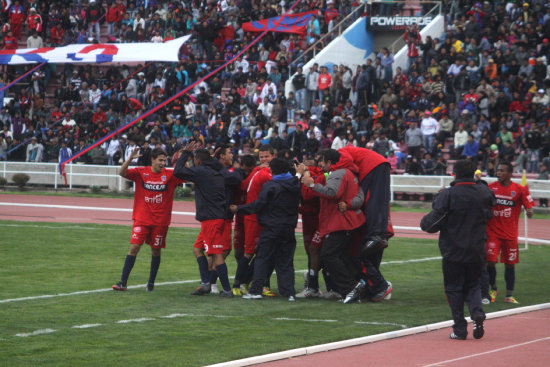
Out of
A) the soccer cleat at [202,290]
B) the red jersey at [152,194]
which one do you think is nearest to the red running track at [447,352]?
the soccer cleat at [202,290]

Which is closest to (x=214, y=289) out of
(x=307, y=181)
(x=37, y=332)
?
(x=307, y=181)

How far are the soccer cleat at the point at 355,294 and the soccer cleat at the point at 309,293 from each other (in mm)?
683

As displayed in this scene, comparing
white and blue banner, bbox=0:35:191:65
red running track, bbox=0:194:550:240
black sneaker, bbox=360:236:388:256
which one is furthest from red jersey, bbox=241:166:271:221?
white and blue banner, bbox=0:35:191:65

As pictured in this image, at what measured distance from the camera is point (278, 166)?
506 inches

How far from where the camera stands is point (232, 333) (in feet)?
33.2

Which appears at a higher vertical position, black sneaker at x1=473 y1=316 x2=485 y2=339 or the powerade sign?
the powerade sign

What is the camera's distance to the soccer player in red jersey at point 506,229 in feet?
43.2

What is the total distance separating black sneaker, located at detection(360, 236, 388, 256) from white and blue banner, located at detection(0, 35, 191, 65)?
23855 millimetres

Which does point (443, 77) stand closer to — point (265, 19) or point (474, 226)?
point (265, 19)

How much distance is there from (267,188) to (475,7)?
78.6 feet

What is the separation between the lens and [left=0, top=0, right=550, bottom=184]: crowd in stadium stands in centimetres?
3067

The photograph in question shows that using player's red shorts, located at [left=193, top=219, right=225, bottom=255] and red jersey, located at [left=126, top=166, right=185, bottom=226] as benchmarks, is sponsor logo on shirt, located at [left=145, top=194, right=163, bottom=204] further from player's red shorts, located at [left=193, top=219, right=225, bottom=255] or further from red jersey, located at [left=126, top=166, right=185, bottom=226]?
player's red shorts, located at [left=193, top=219, right=225, bottom=255]

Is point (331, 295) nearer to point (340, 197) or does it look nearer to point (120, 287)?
point (340, 197)

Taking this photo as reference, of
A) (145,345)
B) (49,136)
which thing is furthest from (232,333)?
(49,136)
